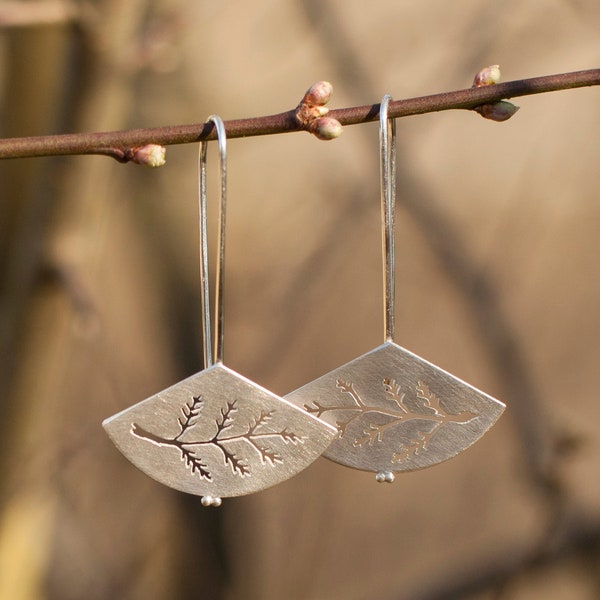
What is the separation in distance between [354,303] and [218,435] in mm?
1072

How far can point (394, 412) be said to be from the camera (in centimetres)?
66

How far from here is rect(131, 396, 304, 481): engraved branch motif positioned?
621 millimetres

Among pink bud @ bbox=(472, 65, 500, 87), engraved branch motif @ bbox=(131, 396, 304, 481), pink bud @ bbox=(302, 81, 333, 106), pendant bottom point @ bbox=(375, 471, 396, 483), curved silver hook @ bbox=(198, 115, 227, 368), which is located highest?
Answer: pink bud @ bbox=(472, 65, 500, 87)

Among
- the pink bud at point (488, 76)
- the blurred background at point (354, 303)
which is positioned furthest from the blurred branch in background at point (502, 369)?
the pink bud at point (488, 76)

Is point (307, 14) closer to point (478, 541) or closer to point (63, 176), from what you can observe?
point (63, 176)

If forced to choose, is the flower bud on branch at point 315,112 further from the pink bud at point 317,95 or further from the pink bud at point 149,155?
the pink bud at point 149,155

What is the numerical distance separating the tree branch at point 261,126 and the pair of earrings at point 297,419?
0.05ft

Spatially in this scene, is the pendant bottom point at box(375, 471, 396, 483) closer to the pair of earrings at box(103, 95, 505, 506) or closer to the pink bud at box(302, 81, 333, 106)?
the pair of earrings at box(103, 95, 505, 506)

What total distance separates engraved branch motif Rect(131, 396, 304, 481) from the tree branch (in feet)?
0.63

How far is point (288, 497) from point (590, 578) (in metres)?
0.61

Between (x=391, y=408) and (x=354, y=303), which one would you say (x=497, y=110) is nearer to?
(x=391, y=408)

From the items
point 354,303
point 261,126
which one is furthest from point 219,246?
point 354,303

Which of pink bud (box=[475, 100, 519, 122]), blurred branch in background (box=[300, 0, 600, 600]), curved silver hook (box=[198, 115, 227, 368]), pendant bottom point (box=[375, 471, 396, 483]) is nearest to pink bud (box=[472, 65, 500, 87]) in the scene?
pink bud (box=[475, 100, 519, 122])

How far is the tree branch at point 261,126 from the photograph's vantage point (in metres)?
0.59
